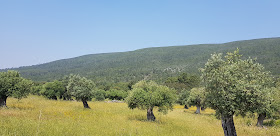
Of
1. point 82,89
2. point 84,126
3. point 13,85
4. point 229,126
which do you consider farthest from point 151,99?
point 13,85

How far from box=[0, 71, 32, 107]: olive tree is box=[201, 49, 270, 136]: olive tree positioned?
22383mm

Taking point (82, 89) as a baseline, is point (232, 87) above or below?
above

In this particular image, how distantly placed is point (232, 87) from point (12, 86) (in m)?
24.9

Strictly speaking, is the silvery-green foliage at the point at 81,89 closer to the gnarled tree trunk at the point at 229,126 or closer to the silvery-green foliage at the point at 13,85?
the silvery-green foliage at the point at 13,85

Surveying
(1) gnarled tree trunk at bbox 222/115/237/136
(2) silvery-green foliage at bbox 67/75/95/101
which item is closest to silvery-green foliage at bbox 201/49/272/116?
(1) gnarled tree trunk at bbox 222/115/237/136

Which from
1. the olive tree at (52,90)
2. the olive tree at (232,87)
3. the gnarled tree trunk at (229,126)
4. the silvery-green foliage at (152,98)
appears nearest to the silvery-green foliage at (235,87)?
the olive tree at (232,87)


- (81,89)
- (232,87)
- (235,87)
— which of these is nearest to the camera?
(235,87)

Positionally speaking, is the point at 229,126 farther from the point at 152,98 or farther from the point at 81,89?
the point at 81,89

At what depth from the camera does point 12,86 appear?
818 inches

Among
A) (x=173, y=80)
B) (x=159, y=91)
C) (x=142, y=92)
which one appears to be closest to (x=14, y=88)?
(x=142, y=92)

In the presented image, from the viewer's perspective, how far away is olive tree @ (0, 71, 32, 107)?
66.3 ft

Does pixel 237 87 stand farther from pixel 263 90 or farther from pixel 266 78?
pixel 266 78

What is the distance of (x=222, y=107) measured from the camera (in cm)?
1209

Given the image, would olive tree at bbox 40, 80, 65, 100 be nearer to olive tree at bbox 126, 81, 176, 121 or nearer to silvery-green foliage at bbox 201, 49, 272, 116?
olive tree at bbox 126, 81, 176, 121
